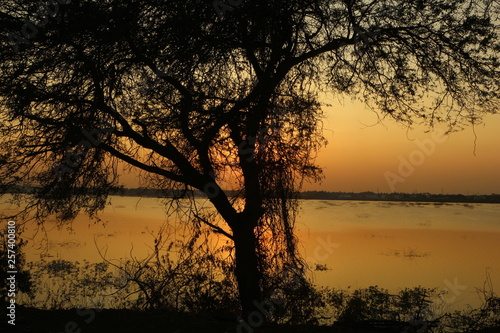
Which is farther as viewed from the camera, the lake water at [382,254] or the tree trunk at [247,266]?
the lake water at [382,254]

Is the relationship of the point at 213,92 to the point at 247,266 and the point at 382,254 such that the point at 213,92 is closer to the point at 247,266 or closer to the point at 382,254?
the point at 247,266

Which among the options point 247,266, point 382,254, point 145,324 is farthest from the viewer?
point 382,254

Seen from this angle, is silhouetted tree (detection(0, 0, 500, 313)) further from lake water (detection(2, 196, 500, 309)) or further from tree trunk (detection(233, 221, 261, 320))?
lake water (detection(2, 196, 500, 309))

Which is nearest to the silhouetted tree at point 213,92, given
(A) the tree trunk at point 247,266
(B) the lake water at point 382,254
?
(A) the tree trunk at point 247,266

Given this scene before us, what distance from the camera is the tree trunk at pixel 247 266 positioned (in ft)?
24.4

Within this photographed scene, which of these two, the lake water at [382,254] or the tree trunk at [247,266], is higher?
the tree trunk at [247,266]

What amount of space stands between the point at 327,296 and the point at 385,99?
20.4ft

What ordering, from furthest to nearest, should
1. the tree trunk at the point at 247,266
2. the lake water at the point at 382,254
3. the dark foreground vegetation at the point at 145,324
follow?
the lake water at the point at 382,254 < the tree trunk at the point at 247,266 < the dark foreground vegetation at the point at 145,324

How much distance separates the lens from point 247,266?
24.6 ft

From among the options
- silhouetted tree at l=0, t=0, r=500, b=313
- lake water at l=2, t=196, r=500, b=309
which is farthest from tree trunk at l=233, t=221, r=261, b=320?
lake water at l=2, t=196, r=500, b=309

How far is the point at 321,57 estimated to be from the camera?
8.37 metres

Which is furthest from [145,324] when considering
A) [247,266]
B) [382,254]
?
[382,254]

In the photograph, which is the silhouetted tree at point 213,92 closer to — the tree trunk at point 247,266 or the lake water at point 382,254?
the tree trunk at point 247,266

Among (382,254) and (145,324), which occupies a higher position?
(145,324)
